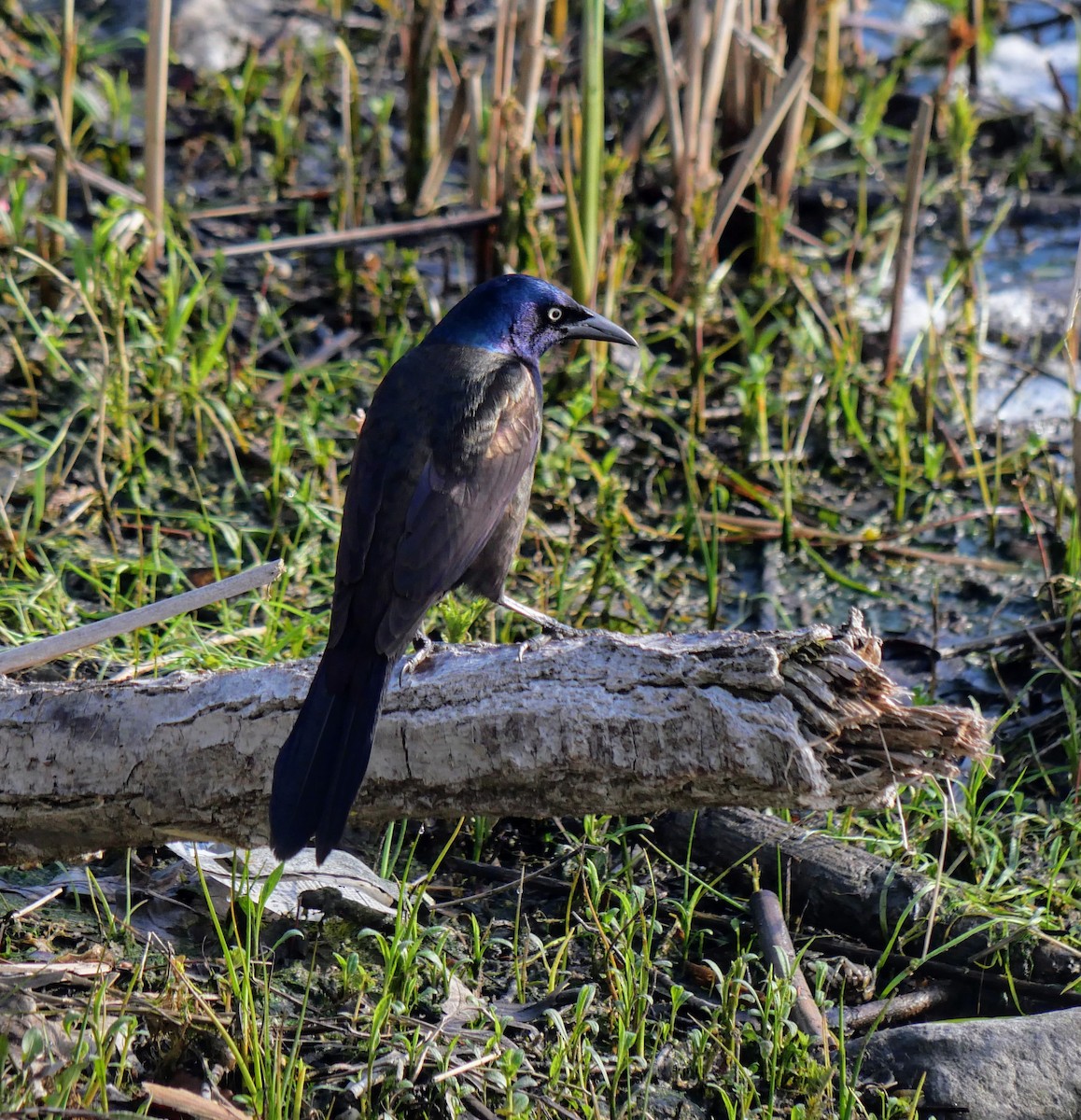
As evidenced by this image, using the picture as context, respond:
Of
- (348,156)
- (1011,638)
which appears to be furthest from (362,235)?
(1011,638)

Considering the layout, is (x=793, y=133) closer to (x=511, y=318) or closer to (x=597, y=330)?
(x=597, y=330)

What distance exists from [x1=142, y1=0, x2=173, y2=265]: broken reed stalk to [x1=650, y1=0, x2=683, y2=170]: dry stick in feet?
5.19

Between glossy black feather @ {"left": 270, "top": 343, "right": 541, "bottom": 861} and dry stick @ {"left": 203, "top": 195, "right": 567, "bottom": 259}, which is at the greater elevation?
dry stick @ {"left": 203, "top": 195, "right": 567, "bottom": 259}

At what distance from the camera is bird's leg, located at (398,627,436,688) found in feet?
9.25

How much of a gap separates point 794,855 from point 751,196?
3.47 m

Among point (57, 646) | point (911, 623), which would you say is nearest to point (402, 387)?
point (57, 646)

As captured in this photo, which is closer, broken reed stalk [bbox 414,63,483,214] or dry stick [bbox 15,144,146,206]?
dry stick [bbox 15,144,146,206]

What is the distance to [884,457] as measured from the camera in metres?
4.92

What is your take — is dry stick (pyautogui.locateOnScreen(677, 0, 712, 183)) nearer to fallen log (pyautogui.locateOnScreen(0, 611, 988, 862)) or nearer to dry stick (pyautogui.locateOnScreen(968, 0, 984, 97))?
dry stick (pyautogui.locateOnScreen(968, 0, 984, 97))

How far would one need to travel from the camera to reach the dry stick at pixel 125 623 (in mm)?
2779

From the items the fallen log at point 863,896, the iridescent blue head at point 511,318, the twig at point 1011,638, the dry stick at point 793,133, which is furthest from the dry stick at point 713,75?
the fallen log at point 863,896

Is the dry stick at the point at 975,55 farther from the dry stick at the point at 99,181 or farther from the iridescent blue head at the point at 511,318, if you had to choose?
the dry stick at the point at 99,181

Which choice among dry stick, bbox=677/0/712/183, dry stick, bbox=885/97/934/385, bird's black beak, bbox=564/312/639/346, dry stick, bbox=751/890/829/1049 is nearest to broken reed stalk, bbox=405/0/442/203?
dry stick, bbox=677/0/712/183

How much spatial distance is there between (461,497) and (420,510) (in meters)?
0.12
